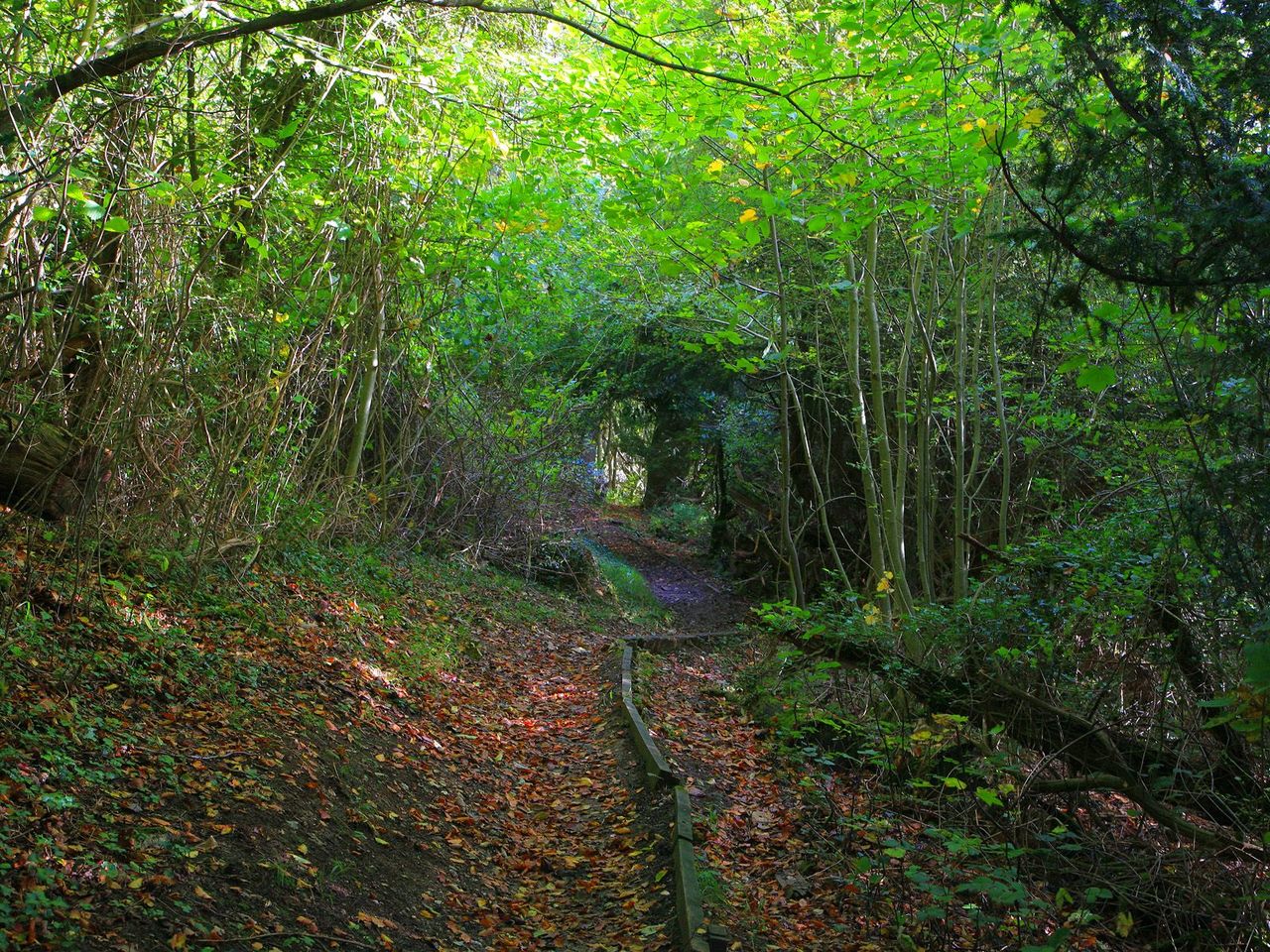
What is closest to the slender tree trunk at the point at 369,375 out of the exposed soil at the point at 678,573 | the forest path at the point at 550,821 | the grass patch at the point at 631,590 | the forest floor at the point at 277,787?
the forest floor at the point at 277,787

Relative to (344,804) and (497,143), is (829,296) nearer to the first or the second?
(497,143)

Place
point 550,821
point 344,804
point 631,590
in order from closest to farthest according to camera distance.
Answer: point 344,804 → point 550,821 → point 631,590

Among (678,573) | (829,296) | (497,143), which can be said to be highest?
(829,296)

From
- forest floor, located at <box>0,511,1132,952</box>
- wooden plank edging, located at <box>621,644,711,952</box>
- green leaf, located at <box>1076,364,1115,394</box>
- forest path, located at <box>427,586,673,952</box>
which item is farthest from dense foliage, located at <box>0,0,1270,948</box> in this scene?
forest path, located at <box>427,586,673,952</box>

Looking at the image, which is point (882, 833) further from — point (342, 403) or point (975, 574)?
point (975, 574)

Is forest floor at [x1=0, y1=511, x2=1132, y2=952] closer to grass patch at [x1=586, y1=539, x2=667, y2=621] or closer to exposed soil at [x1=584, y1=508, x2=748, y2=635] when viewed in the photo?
grass patch at [x1=586, y1=539, x2=667, y2=621]

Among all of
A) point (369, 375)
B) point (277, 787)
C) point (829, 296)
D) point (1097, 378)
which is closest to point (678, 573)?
point (829, 296)

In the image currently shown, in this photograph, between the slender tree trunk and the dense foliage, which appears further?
the slender tree trunk

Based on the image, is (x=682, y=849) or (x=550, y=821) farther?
(x=550, y=821)

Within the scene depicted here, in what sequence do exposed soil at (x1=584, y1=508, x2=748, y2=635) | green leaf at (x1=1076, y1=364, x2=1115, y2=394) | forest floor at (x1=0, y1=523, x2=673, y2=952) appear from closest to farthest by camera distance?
green leaf at (x1=1076, y1=364, x2=1115, y2=394), forest floor at (x1=0, y1=523, x2=673, y2=952), exposed soil at (x1=584, y1=508, x2=748, y2=635)

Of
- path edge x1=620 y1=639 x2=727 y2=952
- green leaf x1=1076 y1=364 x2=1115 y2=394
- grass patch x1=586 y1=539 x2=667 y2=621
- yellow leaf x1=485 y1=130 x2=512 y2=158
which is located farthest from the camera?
grass patch x1=586 y1=539 x2=667 y2=621

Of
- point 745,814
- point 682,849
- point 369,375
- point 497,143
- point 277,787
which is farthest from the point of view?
point 369,375

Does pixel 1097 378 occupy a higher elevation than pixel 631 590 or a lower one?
higher

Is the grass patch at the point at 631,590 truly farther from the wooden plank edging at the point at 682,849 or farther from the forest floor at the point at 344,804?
the wooden plank edging at the point at 682,849
